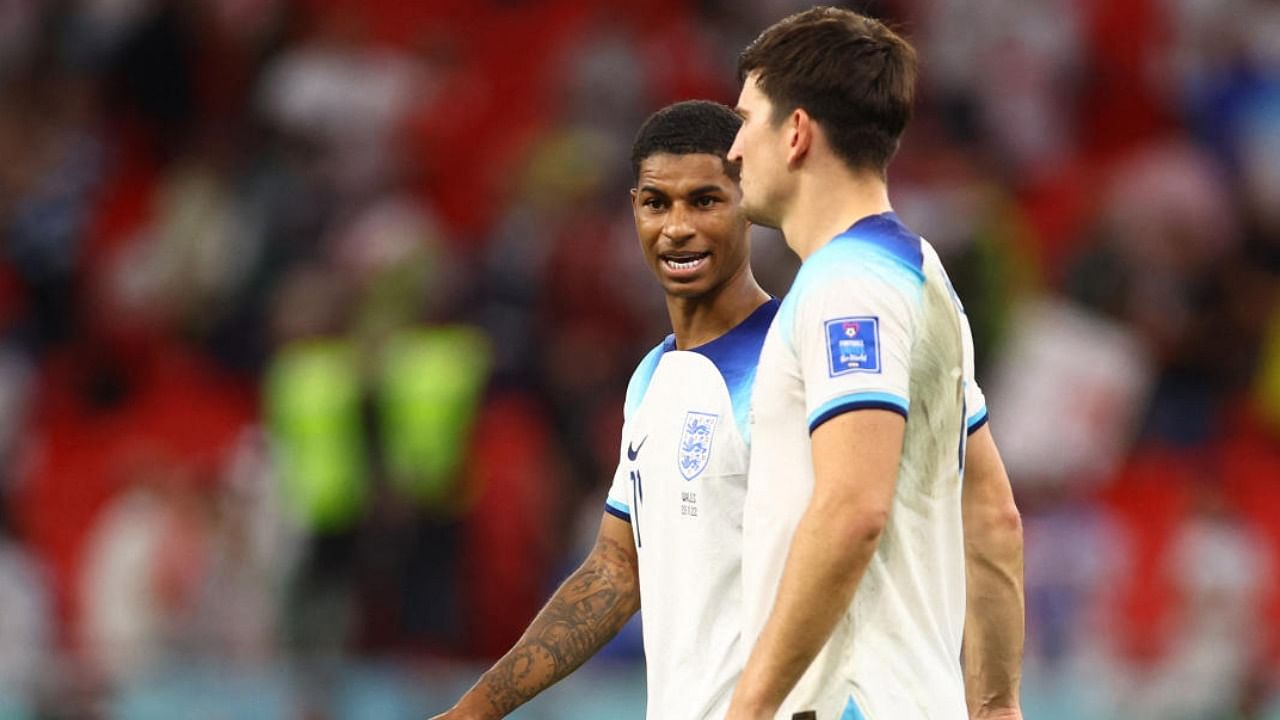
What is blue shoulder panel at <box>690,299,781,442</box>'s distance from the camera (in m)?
4.54

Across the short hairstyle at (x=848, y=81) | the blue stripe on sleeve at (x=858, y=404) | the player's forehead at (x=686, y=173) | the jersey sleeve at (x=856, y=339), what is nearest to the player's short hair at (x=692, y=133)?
the player's forehead at (x=686, y=173)

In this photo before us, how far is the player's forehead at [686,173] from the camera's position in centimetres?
471

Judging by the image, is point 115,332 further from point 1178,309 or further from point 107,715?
point 1178,309

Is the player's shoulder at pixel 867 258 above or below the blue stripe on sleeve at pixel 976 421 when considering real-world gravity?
above

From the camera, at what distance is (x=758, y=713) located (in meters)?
3.70

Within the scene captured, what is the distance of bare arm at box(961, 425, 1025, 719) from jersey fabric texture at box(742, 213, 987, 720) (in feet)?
1.50

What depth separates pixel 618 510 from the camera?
5051 millimetres

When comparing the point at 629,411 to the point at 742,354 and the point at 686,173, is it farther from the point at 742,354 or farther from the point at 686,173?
the point at 686,173

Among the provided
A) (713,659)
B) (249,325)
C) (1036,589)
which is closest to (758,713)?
(713,659)

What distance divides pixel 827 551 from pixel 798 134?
0.77m

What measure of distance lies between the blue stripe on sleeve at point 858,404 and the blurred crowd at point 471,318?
6538 mm

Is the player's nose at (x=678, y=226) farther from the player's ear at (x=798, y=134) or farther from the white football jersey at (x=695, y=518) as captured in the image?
the player's ear at (x=798, y=134)

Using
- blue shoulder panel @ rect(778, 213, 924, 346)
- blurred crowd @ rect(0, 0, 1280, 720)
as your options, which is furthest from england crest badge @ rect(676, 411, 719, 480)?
blurred crowd @ rect(0, 0, 1280, 720)

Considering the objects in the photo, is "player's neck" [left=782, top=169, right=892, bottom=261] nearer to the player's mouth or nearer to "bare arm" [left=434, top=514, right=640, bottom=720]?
the player's mouth
